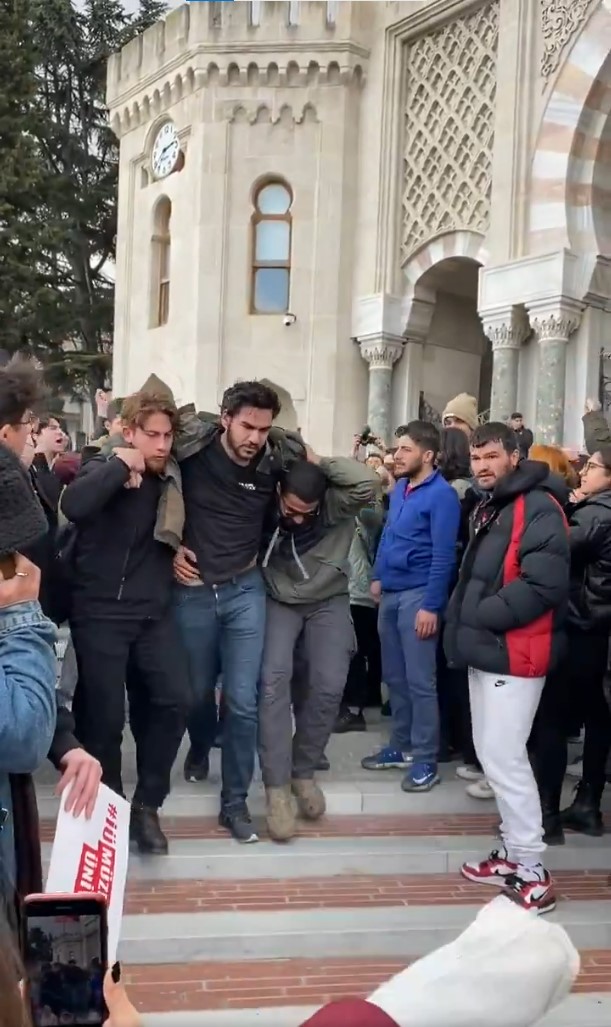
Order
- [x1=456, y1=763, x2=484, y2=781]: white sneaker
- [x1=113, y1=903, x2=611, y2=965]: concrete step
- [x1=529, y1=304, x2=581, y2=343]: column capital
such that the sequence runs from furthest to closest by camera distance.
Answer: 1. [x1=529, y1=304, x2=581, y2=343]: column capital
2. [x1=456, y1=763, x2=484, y2=781]: white sneaker
3. [x1=113, y1=903, x2=611, y2=965]: concrete step

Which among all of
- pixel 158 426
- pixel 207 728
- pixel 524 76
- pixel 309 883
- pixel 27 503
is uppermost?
pixel 524 76

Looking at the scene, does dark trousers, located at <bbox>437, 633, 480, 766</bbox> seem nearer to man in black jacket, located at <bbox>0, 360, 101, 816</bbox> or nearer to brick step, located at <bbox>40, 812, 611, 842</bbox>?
brick step, located at <bbox>40, 812, 611, 842</bbox>

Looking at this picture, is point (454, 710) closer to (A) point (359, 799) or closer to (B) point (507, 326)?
(A) point (359, 799)

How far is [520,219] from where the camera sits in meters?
12.3

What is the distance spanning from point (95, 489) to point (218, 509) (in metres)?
0.67

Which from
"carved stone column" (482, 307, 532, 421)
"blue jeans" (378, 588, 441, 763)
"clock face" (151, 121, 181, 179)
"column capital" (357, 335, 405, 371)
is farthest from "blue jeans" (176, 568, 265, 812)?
"clock face" (151, 121, 181, 179)

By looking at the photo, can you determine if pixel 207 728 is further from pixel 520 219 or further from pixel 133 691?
pixel 520 219

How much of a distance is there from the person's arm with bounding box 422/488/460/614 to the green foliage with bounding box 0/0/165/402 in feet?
52.5

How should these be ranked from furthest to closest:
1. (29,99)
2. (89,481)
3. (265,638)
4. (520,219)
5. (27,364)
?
1. (29,99)
2. (520,219)
3. (265,638)
4. (89,481)
5. (27,364)

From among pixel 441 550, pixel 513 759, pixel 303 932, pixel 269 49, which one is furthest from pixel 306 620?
pixel 269 49

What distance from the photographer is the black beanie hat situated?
5.78ft

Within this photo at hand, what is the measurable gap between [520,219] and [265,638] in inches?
369

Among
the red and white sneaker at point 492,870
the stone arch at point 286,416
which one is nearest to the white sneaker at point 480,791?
the red and white sneaker at point 492,870

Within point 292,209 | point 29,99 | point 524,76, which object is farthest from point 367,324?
point 29,99
